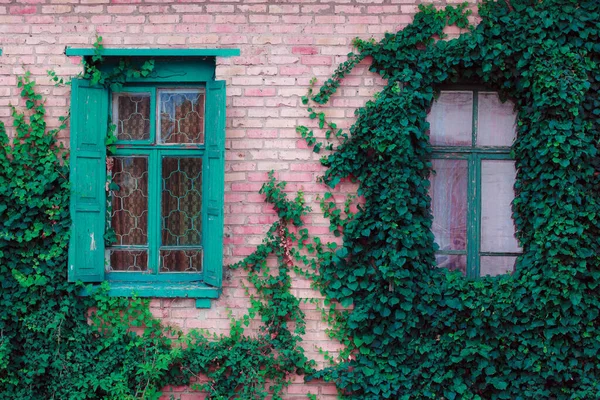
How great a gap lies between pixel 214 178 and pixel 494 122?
216 cm

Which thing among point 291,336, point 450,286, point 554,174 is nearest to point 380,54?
point 554,174

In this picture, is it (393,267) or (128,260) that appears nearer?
(393,267)

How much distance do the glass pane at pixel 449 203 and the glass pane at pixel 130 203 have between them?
2.21 m

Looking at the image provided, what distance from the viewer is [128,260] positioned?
4266 millimetres

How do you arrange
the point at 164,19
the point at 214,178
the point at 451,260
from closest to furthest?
the point at 214,178
the point at 164,19
the point at 451,260

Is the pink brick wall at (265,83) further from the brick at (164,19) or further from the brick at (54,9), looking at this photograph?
the brick at (54,9)

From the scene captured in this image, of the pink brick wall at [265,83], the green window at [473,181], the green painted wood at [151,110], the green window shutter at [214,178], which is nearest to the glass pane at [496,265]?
the green window at [473,181]

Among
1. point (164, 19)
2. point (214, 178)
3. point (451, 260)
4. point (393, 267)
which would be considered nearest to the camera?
point (393, 267)

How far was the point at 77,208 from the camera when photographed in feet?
13.2

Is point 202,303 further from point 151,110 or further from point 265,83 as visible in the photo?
point 265,83

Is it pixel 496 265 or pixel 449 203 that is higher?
pixel 449 203

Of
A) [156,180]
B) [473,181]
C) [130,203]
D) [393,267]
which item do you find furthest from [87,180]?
[473,181]

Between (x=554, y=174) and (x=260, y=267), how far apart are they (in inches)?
86.2

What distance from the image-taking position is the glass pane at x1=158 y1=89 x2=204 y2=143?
14.0 ft
